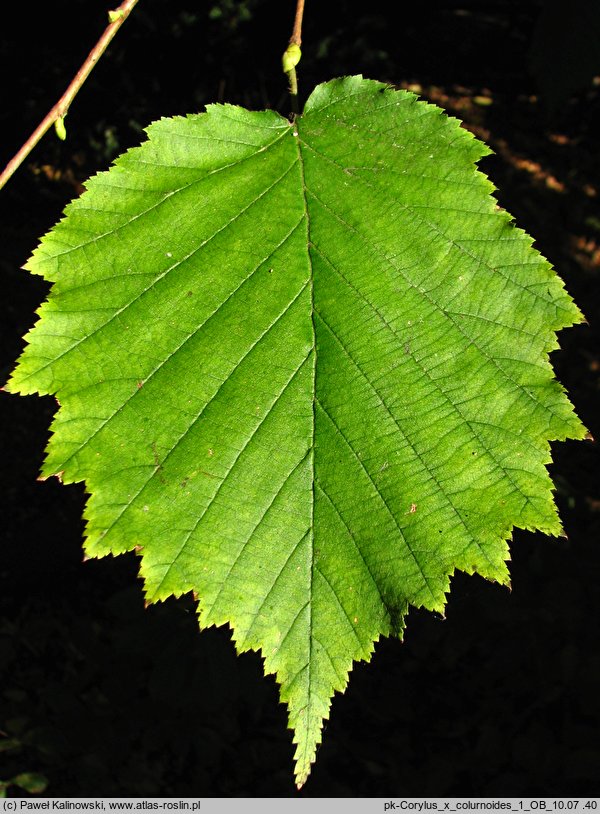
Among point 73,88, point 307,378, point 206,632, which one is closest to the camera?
point 73,88

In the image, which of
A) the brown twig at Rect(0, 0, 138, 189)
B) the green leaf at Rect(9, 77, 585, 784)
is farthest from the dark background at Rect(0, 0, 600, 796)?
the brown twig at Rect(0, 0, 138, 189)

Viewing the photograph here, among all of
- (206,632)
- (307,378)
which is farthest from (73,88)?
(206,632)

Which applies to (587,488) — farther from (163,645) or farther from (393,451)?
(393,451)

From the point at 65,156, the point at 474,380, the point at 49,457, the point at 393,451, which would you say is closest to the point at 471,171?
the point at 474,380

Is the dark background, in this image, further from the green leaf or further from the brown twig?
the brown twig

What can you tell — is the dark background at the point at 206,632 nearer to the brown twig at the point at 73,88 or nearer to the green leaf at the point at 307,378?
the green leaf at the point at 307,378

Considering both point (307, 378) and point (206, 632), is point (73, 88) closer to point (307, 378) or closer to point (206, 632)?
point (307, 378)

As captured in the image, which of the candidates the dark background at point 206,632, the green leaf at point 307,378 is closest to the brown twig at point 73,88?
the green leaf at point 307,378
